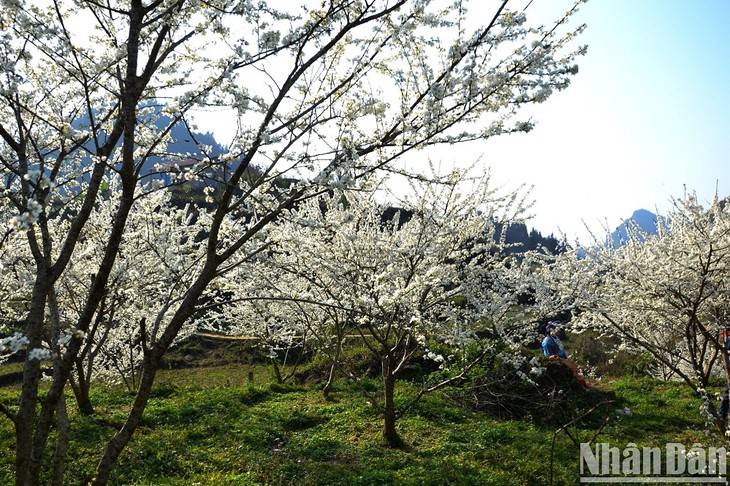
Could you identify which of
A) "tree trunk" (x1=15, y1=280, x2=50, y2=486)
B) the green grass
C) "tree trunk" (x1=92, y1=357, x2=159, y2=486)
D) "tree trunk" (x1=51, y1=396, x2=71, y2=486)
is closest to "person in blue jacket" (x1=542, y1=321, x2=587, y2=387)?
the green grass

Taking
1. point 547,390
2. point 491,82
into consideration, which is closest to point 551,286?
point 547,390

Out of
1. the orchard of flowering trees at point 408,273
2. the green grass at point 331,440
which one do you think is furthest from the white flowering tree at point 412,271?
the green grass at point 331,440

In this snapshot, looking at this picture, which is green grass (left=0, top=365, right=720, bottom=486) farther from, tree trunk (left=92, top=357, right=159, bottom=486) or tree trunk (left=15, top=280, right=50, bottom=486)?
tree trunk (left=15, top=280, right=50, bottom=486)

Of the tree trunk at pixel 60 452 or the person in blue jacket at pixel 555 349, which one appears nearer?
the tree trunk at pixel 60 452

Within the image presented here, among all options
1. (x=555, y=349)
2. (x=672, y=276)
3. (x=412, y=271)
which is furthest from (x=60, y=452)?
(x=555, y=349)

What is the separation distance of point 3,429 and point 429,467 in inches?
286

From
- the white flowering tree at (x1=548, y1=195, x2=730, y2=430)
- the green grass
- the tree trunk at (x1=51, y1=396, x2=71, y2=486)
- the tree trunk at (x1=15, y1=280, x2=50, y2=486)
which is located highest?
the white flowering tree at (x1=548, y1=195, x2=730, y2=430)

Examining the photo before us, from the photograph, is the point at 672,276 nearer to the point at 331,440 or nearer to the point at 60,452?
the point at 331,440

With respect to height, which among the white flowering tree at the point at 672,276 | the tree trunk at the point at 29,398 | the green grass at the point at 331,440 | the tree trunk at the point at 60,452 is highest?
the white flowering tree at the point at 672,276

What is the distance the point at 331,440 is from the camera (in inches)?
322

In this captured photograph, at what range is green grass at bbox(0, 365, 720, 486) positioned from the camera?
22.2ft

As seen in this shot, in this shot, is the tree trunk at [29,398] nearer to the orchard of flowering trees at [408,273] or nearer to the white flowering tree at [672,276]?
the orchard of flowering trees at [408,273]

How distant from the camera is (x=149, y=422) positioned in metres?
9.14

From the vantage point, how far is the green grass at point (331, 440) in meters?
6.76
